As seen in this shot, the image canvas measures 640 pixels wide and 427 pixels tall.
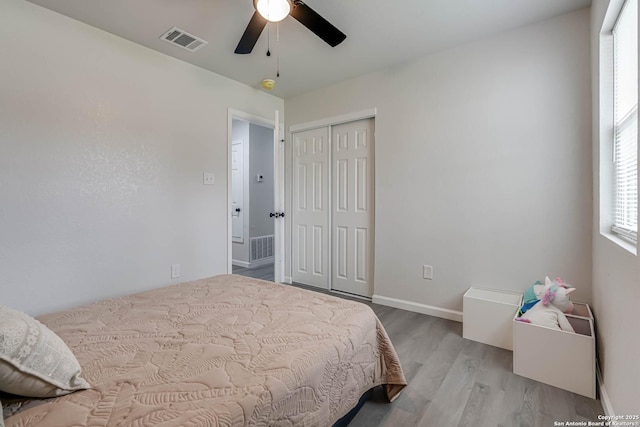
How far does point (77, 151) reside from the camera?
7.23ft

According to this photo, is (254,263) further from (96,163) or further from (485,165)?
(485,165)

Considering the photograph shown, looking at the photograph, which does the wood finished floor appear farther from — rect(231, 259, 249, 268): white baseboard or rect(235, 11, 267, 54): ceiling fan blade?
rect(231, 259, 249, 268): white baseboard

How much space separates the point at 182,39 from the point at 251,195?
2.72 m

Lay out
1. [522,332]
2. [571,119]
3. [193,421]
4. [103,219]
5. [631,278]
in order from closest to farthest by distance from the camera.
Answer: [193,421] → [631,278] → [522,332] → [571,119] → [103,219]

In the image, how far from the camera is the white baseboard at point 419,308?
8.61ft

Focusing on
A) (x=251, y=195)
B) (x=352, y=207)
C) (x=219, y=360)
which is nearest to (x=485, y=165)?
(x=352, y=207)

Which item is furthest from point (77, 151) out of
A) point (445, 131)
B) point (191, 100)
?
point (445, 131)

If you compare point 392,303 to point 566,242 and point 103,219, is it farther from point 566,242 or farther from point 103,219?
point 103,219

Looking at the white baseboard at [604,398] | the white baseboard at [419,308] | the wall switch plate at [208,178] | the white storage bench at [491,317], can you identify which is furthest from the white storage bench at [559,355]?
the wall switch plate at [208,178]

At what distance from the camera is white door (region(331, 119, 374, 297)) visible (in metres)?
3.22

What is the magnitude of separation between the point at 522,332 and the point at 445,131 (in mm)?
1724

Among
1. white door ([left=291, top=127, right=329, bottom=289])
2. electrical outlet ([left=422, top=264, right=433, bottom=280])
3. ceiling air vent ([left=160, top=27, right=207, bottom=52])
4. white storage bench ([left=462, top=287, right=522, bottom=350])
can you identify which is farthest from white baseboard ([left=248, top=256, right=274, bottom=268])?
white storage bench ([left=462, top=287, right=522, bottom=350])

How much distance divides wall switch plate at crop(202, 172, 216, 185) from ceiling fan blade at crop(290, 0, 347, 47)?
1849 mm

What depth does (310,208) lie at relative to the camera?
12.1 feet
